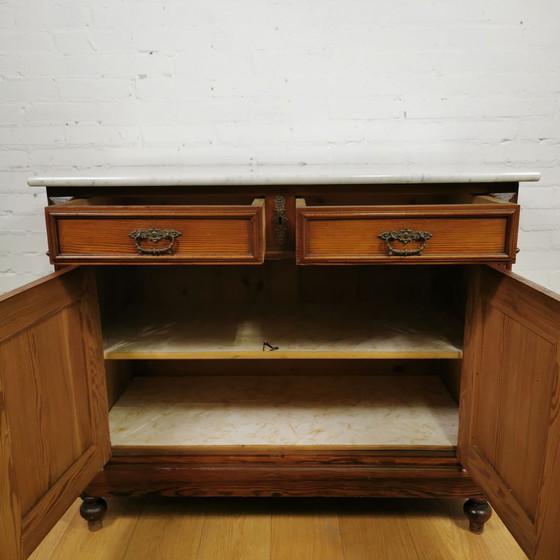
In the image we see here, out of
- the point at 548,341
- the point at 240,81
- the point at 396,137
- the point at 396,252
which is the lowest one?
the point at 548,341

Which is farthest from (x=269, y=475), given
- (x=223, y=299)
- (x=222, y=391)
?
(x=223, y=299)

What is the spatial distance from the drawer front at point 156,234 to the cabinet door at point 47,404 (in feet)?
0.29

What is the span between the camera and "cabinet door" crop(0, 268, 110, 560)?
3.32ft

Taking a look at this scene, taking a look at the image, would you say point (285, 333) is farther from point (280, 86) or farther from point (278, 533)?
point (280, 86)

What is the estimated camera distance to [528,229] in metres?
1.99

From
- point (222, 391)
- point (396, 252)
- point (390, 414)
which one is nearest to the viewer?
point (396, 252)

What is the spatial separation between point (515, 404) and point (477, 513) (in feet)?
1.78

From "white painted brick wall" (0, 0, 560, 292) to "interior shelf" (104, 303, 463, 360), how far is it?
1.90 feet

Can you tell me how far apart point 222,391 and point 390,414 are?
1.95 feet

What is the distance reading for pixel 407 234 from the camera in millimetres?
1228

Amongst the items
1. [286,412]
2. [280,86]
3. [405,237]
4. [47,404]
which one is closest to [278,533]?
[286,412]

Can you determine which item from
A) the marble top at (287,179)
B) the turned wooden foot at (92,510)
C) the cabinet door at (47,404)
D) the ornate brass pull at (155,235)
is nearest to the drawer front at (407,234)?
the marble top at (287,179)

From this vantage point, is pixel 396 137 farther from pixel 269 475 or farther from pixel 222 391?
pixel 269 475

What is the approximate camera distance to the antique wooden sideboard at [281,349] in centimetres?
110
